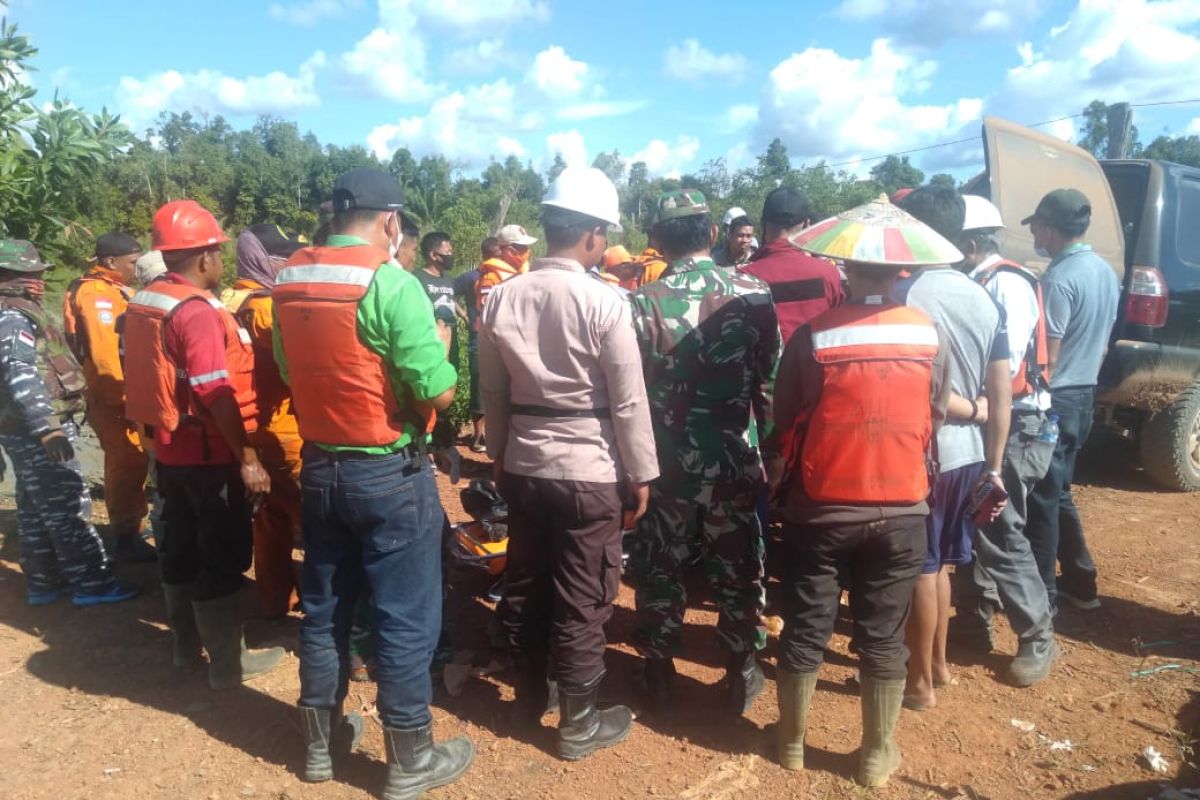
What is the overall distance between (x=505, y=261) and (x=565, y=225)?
4.36 m

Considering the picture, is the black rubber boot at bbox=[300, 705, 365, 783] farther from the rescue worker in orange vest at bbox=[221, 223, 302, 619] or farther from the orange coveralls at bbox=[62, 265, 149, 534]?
the orange coveralls at bbox=[62, 265, 149, 534]

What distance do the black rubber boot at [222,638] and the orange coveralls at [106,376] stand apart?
66.3 inches

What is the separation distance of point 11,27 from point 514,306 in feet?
12.3

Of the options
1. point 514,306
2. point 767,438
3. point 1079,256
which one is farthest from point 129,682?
point 1079,256

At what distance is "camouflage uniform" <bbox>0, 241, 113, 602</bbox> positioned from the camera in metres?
3.74

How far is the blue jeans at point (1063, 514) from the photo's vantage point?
146 inches

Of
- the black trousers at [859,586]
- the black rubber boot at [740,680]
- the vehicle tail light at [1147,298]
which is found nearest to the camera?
the black trousers at [859,586]

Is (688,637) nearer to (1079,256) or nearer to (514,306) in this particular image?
(514,306)

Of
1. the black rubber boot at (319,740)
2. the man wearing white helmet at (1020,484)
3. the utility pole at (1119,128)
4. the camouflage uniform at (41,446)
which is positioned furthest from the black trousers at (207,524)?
the utility pole at (1119,128)

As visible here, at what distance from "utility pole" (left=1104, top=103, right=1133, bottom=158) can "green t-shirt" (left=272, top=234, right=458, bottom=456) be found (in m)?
17.6

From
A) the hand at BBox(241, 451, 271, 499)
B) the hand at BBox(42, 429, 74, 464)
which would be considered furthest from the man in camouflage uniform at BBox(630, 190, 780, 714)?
the hand at BBox(42, 429, 74, 464)

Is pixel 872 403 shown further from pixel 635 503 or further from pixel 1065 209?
pixel 1065 209

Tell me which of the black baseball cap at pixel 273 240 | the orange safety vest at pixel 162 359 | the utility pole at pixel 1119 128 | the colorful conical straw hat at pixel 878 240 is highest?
the utility pole at pixel 1119 128

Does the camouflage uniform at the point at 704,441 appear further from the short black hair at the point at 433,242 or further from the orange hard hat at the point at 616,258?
the orange hard hat at the point at 616,258
